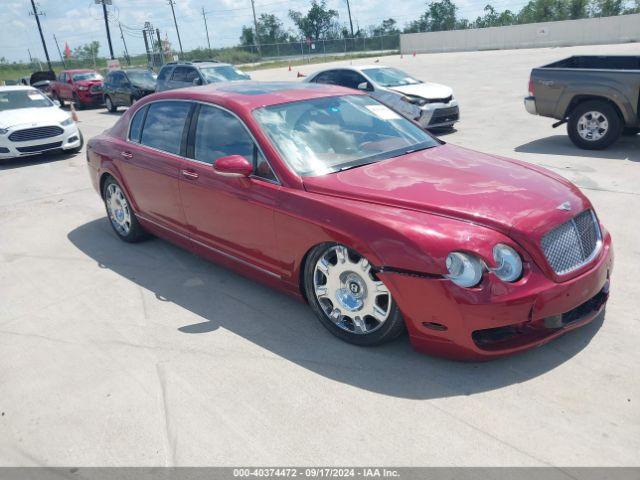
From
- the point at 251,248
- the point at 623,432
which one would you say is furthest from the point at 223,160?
the point at 623,432

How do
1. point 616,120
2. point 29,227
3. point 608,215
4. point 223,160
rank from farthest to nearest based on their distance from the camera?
point 616,120, point 29,227, point 608,215, point 223,160

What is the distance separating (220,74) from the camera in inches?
636

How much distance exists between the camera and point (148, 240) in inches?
240

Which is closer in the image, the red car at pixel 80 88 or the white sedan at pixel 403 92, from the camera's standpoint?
the white sedan at pixel 403 92

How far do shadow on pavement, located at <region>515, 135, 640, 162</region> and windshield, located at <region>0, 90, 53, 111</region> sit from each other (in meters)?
10.5

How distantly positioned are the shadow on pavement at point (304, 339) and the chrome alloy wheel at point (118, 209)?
1.54ft

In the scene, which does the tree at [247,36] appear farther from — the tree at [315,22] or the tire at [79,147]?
the tire at [79,147]

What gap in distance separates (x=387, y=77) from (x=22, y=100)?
8380 mm

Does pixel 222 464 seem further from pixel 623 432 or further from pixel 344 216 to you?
pixel 623 432

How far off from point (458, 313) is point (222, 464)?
148 centimetres

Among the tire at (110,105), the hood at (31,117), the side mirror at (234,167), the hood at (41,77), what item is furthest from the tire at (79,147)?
the hood at (41,77)

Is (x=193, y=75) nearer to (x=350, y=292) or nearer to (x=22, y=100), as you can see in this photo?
(x=22, y=100)

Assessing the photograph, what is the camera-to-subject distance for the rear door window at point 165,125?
16.1 ft

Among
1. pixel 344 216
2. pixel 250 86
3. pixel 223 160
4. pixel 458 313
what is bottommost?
pixel 458 313
